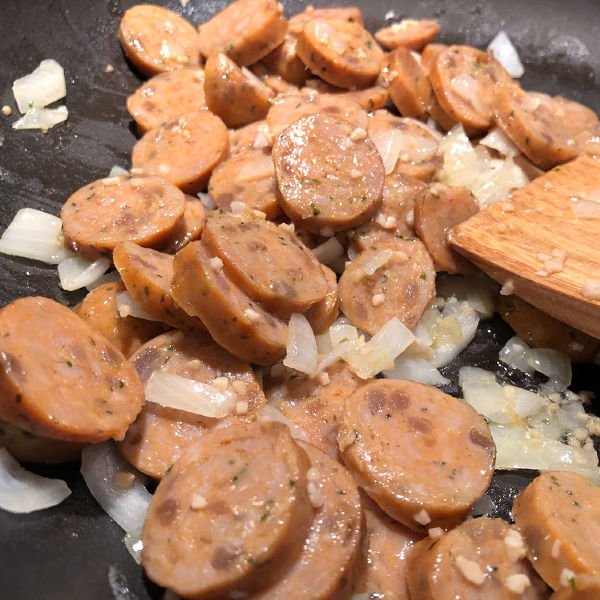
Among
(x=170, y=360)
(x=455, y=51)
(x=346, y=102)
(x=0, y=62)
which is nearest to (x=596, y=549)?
(x=170, y=360)

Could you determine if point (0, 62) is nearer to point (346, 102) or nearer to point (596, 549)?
point (346, 102)

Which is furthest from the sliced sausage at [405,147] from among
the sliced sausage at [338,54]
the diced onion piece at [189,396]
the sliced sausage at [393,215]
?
the diced onion piece at [189,396]

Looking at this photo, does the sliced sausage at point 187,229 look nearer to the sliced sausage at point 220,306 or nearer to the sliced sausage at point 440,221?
the sliced sausage at point 220,306

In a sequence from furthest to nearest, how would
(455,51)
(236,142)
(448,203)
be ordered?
1. (455,51)
2. (236,142)
3. (448,203)

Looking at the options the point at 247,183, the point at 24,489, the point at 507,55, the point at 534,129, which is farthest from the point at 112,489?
the point at 507,55

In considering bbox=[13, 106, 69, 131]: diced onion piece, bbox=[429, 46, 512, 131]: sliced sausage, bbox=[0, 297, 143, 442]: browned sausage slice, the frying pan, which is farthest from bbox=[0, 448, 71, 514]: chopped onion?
bbox=[429, 46, 512, 131]: sliced sausage

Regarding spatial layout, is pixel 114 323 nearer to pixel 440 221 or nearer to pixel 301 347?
pixel 301 347

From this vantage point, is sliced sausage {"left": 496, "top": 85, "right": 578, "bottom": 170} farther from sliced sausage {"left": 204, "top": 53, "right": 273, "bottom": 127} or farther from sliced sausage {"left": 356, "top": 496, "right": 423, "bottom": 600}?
sliced sausage {"left": 356, "top": 496, "right": 423, "bottom": 600}
